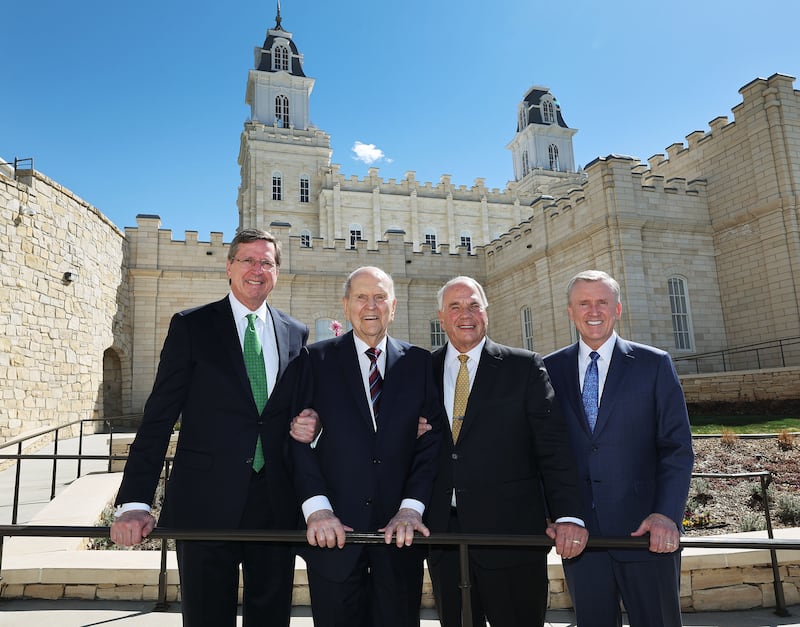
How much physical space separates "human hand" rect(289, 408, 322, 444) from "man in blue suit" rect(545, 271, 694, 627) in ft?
4.51

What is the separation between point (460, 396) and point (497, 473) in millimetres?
439

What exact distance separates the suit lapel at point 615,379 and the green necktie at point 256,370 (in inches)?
69.9

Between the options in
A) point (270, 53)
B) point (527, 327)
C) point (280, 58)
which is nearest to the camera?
point (527, 327)

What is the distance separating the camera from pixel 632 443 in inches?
108

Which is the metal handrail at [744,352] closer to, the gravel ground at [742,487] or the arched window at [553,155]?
the gravel ground at [742,487]

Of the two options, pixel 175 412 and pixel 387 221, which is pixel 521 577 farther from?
pixel 387 221

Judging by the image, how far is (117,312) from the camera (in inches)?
739

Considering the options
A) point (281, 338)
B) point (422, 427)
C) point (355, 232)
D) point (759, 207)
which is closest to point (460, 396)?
point (422, 427)

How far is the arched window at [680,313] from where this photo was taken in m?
16.9

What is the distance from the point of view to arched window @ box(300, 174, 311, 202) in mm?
37406

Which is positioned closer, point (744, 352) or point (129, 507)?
point (129, 507)

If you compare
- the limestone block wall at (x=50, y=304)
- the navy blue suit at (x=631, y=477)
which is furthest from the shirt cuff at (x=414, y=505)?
the limestone block wall at (x=50, y=304)

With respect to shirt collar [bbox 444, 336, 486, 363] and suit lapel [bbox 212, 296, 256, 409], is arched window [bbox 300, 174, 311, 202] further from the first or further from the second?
shirt collar [bbox 444, 336, 486, 363]

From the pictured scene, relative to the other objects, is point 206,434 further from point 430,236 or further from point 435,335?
point 430,236
